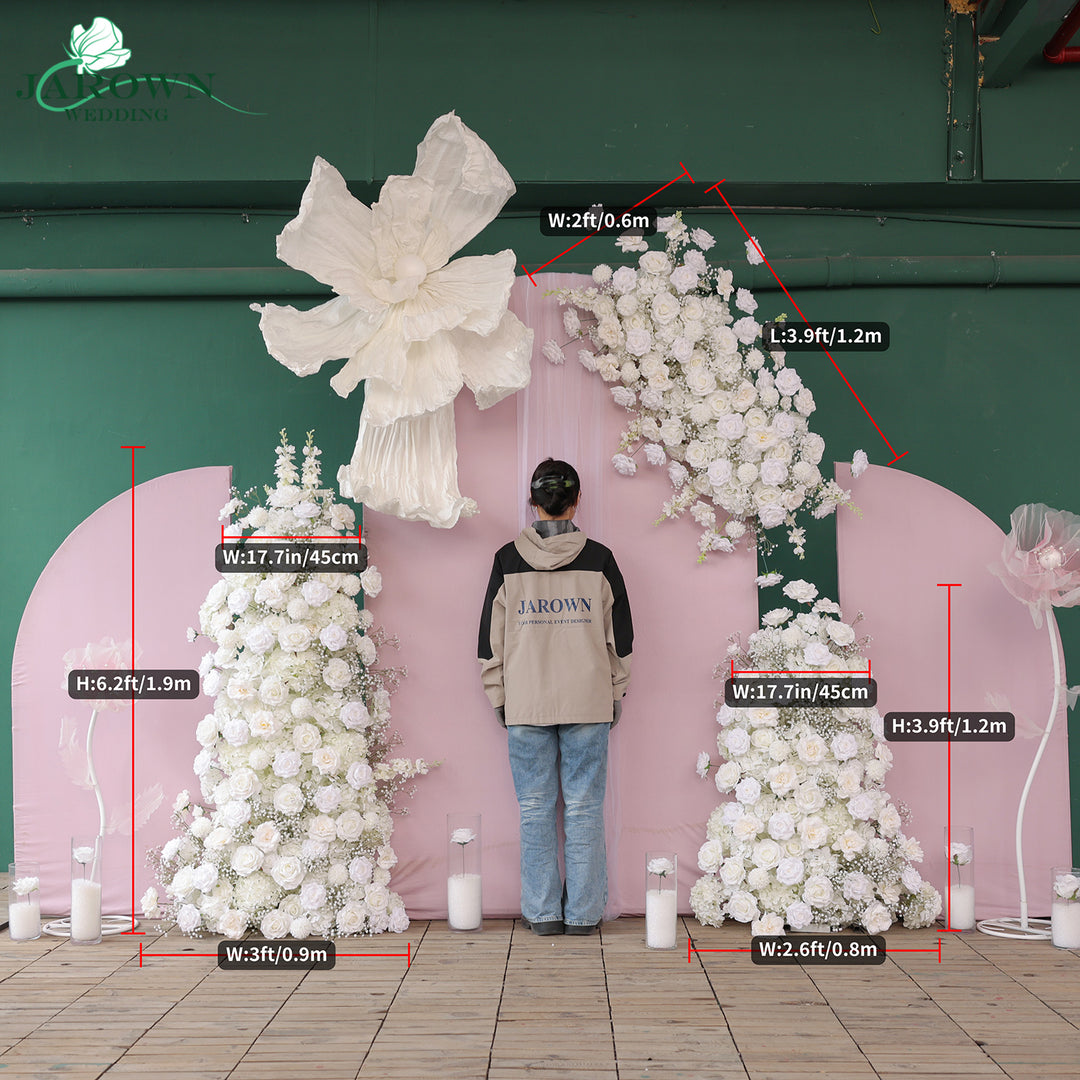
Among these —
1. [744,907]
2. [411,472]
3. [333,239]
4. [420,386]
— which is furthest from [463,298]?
[744,907]

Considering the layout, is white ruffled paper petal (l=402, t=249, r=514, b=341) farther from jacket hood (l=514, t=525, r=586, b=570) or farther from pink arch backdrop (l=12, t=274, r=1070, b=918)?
jacket hood (l=514, t=525, r=586, b=570)

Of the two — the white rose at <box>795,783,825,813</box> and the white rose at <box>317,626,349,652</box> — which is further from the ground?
the white rose at <box>317,626,349,652</box>

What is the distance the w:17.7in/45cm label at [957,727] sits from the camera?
3883 mm

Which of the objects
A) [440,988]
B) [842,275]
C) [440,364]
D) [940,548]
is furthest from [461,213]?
[440,988]

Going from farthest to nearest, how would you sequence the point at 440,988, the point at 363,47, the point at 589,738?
the point at 363,47 → the point at 589,738 → the point at 440,988

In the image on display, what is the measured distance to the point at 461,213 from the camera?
12.3 ft

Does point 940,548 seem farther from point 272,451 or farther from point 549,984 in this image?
point 272,451

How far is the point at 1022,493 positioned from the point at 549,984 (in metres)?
2.83

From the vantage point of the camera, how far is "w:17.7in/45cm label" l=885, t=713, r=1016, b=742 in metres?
3.88

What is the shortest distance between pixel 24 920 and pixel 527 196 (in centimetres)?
323

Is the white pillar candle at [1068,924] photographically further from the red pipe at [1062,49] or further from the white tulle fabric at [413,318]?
the red pipe at [1062,49]

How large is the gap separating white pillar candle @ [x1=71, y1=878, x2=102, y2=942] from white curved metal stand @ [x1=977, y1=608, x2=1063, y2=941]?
2.98m

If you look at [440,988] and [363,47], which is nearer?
[440,988]

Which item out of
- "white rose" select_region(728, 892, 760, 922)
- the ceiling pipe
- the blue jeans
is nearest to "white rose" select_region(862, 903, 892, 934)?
"white rose" select_region(728, 892, 760, 922)
